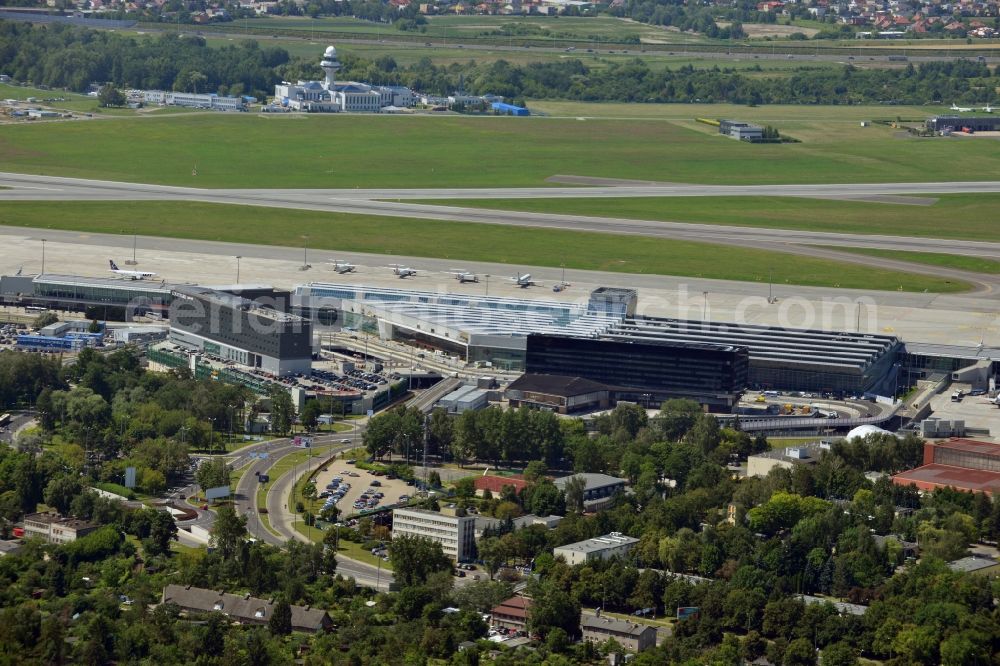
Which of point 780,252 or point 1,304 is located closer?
point 1,304

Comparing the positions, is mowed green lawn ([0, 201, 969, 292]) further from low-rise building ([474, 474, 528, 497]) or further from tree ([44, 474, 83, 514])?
tree ([44, 474, 83, 514])

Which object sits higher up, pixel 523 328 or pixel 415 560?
pixel 523 328

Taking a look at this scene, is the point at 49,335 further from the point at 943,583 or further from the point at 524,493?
the point at 943,583

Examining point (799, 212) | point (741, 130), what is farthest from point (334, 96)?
point (799, 212)

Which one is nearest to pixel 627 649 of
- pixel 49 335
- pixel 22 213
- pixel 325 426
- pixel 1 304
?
pixel 325 426

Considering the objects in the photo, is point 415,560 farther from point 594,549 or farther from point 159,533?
point 159,533

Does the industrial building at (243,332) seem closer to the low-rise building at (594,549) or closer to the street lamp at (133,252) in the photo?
the street lamp at (133,252)
